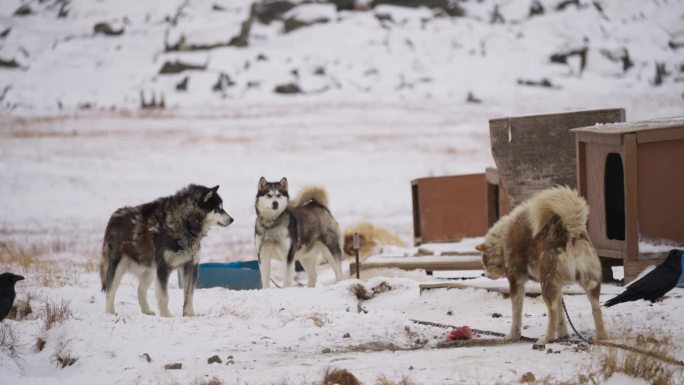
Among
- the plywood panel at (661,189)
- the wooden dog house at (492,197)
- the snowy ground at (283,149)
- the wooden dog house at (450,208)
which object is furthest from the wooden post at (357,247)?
the plywood panel at (661,189)

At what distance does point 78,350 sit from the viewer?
27.4 ft

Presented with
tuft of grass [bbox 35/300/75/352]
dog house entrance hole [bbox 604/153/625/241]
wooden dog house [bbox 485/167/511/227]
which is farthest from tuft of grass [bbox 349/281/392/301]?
tuft of grass [bbox 35/300/75/352]

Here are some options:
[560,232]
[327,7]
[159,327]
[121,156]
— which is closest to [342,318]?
[159,327]

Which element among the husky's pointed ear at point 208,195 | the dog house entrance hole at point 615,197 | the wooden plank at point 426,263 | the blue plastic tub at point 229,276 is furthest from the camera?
the blue plastic tub at point 229,276

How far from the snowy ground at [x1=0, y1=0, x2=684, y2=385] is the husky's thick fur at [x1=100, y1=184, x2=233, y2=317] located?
0.56 m

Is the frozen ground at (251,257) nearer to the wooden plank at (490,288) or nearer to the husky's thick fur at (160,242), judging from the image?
the wooden plank at (490,288)

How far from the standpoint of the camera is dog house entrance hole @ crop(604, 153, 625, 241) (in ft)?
39.8

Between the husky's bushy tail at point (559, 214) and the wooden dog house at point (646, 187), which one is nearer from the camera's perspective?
the husky's bushy tail at point (559, 214)

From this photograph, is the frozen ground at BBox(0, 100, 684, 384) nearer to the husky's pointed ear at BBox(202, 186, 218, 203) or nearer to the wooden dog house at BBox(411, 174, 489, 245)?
the husky's pointed ear at BBox(202, 186, 218, 203)

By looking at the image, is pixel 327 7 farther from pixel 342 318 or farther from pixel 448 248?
pixel 342 318

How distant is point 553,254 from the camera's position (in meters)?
8.22

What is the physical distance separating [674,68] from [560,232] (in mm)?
45517

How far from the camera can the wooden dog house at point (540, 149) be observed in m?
13.6

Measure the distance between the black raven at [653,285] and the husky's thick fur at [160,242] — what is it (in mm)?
4327
